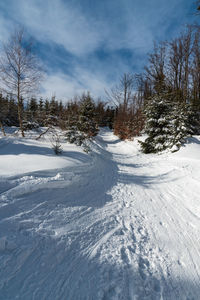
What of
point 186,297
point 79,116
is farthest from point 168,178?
point 79,116

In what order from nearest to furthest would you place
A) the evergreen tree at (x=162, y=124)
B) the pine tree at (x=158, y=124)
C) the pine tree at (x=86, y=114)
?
the evergreen tree at (x=162, y=124) < the pine tree at (x=158, y=124) < the pine tree at (x=86, y=114)

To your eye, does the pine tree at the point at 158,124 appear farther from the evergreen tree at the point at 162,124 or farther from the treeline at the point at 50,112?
the treeline at the point at 50,112

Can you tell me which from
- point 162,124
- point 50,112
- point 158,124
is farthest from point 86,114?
point 162,124

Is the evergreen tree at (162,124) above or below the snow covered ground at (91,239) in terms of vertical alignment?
above

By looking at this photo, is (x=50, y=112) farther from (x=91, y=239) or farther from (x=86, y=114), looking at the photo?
(x=91, y=239)

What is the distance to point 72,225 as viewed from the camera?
2.36m

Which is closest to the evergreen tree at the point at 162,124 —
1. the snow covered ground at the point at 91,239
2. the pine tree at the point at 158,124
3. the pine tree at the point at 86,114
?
the pine tree at the point at 158,124

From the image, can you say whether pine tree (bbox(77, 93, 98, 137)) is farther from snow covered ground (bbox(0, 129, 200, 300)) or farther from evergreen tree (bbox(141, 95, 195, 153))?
snow covered ground (bbox(0, 129, 200, 300))

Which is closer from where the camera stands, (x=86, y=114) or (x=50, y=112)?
(x=50, y=112)

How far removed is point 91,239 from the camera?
2.14 m

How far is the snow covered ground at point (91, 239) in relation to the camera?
1.50m

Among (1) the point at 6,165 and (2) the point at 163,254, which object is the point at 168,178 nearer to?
(2) the point at 163,254

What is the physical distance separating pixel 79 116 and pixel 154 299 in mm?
15283

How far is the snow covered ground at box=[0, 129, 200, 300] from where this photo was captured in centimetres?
150
